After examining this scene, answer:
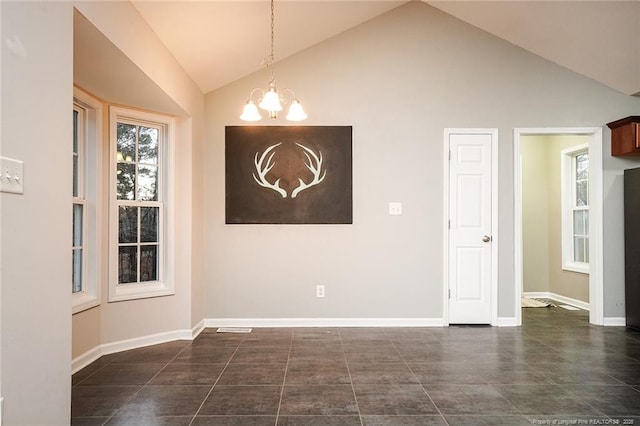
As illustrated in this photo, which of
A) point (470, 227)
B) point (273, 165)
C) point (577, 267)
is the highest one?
point (273, 165)

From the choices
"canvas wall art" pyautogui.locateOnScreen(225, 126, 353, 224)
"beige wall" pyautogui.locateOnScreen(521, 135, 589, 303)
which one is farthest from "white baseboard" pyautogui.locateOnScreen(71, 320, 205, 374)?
"beige wall" pyautogui.locateOnScreen(521, 135, 589, 303)

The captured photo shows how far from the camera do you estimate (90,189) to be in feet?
10.6

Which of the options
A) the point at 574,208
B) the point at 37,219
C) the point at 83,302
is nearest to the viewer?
the point at 37,219

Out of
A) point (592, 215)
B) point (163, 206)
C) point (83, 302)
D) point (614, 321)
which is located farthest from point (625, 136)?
point (83, 302)

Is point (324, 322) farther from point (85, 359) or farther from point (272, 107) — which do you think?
point (272, 107)

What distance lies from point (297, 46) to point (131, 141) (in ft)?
6.29

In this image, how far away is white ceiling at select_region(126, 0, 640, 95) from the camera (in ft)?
10.1

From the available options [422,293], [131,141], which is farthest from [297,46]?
[422,293]

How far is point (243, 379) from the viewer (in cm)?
276

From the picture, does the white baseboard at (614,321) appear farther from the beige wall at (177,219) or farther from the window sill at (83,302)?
the window sill at (83,302)

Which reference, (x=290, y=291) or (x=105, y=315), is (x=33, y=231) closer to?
Result: (x=105, y=315)

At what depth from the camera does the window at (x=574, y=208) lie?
5324 millimetres

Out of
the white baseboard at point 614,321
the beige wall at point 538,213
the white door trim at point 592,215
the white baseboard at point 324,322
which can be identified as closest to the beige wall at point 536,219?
the beige wall at point 538,213

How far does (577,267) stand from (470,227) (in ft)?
7.26
